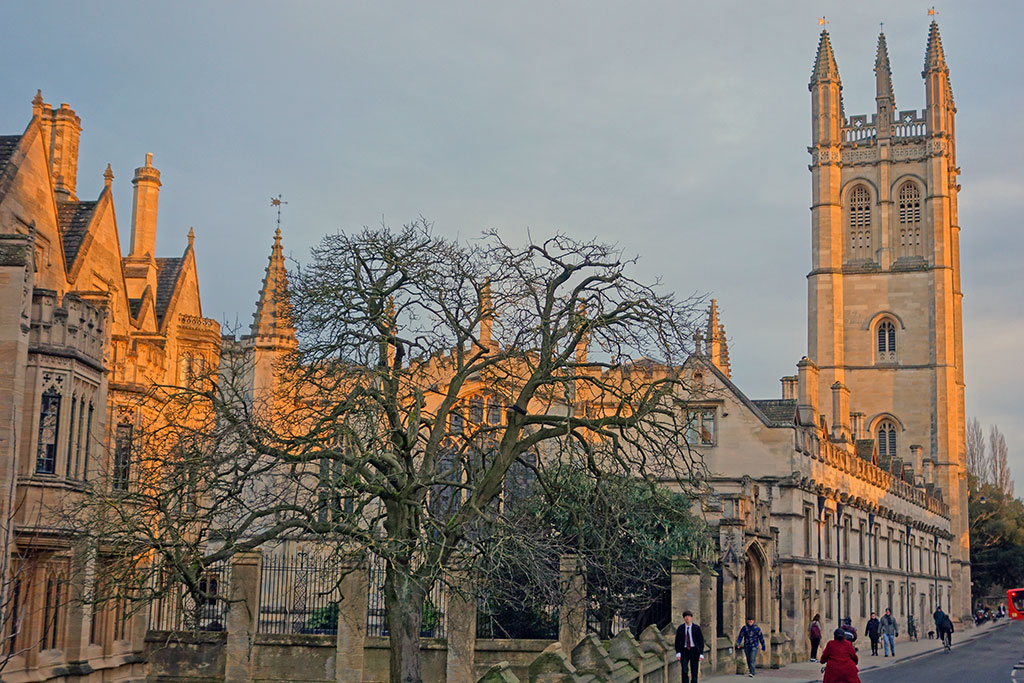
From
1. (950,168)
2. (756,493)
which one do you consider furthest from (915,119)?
(756,493)

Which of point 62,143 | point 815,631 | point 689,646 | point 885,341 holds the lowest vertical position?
point 815,631

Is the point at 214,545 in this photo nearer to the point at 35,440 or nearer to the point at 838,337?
the point at 35,440

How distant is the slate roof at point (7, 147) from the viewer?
78.9 feet

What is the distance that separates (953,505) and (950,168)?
2619 centimetres

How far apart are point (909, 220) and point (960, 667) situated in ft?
191

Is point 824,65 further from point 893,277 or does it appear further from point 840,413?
point 840,413

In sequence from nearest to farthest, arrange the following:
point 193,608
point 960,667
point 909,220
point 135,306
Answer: point 193,608 → point 135,306 → point 960,667 → point 909,220

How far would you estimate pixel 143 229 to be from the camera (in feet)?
111

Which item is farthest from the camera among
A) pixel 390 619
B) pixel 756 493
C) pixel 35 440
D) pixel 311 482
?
pixel 756 493

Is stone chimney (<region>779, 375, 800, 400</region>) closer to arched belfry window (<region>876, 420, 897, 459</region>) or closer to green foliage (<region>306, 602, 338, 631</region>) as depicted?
green foliage (<region>306, 602, 338, 631</region>)

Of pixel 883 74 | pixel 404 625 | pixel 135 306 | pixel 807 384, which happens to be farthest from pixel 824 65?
pixel 404 625

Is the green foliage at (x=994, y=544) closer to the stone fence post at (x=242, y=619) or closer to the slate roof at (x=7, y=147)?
the stone fence post at (x=242, y=619)

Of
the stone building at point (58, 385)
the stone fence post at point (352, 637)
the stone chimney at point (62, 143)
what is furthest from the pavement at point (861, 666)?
the stone chimney at point (62, 143)

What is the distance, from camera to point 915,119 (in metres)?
90.6
